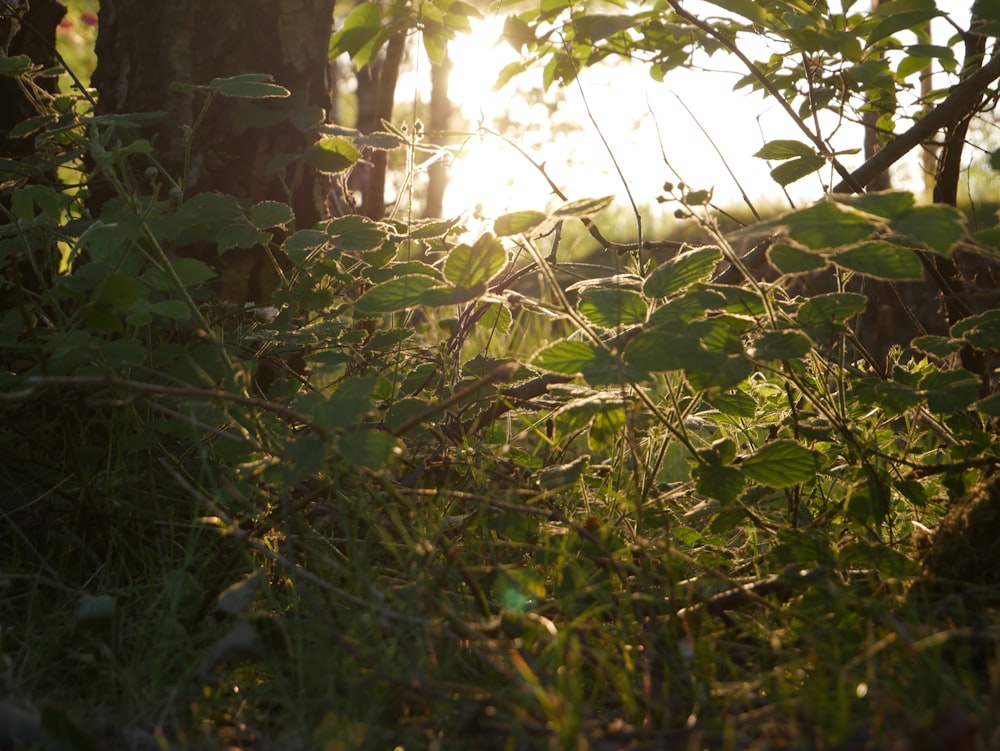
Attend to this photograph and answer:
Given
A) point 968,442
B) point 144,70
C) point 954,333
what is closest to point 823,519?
point 968,442

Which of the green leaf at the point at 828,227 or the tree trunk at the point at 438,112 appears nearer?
the green leaf at the point at 828,227

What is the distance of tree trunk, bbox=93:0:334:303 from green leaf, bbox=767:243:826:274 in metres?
1.37

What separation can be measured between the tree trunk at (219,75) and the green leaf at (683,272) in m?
1.19

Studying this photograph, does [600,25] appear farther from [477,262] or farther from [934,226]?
[934,226]

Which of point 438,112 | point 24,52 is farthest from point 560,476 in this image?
point 438,112

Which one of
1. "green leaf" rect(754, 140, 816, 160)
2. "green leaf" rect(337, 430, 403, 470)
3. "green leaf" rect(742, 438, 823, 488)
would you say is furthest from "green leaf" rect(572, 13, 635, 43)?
"green leaf" rect(337, 430, 403, 470)

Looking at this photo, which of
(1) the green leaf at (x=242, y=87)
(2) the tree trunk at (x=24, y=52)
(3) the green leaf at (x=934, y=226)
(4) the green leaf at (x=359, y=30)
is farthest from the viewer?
(2) the tree trunk at (x=24, y=52)

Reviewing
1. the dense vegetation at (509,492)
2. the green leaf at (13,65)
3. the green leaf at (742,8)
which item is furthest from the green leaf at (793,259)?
the green leaf at (13,65)

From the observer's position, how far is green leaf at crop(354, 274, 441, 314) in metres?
1.39

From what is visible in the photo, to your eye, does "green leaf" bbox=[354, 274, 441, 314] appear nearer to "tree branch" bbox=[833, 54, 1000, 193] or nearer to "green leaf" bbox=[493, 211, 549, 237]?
"green leaf" bbox=[493, 211, 549, 237]

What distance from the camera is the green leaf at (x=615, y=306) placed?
Answer: 149 cm

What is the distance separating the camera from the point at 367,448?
1.23 meters

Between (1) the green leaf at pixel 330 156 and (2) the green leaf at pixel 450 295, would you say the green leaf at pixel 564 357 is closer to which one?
(2) the green leaf at pixel 450 295

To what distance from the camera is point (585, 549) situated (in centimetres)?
157
